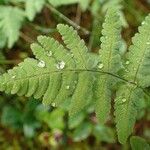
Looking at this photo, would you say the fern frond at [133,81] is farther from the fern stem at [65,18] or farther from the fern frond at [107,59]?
the fern stem at [65,18]

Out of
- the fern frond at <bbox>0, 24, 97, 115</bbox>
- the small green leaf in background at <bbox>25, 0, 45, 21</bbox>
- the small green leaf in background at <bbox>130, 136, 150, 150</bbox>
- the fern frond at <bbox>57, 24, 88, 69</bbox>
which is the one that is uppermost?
the small green leaf in background at <bbox>25, 0, 45, 21</bbox>

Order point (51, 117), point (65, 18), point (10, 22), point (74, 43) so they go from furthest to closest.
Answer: point (65, 18) < point (51, 117) < point (10, 22) < point (74, 43)

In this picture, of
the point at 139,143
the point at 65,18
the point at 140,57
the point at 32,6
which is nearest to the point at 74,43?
the point at 140,57

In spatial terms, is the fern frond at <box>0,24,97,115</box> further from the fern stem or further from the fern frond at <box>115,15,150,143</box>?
the fern stem

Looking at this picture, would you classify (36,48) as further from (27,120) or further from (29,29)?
(29,29)

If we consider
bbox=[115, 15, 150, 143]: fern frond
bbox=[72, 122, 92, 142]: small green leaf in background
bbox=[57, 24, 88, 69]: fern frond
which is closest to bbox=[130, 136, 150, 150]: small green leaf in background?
bbox=[115, 15, 150, 143]: fern frond

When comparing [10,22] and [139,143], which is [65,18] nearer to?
[10,22]

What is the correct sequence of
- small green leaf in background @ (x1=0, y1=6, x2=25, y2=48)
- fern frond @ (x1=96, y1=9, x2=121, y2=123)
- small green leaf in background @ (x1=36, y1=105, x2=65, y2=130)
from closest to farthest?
fern frond @ (x1=96, y1=9, x2=121, y2=123) < small green leaf in background @ (x1=0, y1=6, x2=25, y2=48) < small green leaf in background @ (x1=36, y1=105, x2=65, y2=130)
